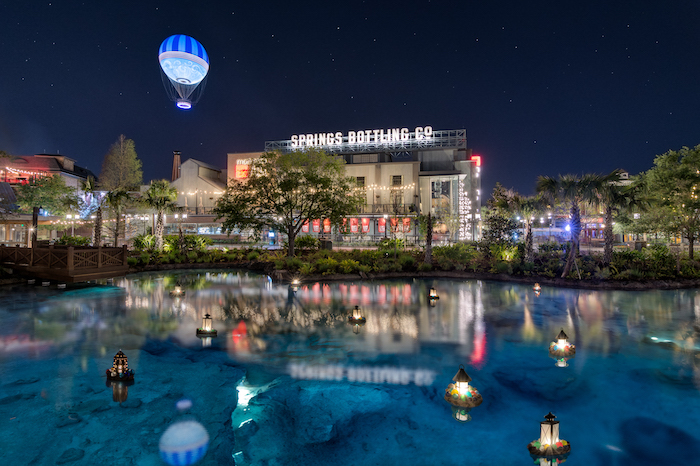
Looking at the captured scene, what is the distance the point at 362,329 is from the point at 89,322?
9.40m

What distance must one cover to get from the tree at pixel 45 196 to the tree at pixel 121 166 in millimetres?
13241

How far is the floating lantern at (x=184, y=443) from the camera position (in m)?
5.23

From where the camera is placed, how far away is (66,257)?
59.1ft

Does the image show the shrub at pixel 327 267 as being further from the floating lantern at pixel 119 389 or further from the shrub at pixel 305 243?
the floating lantern at pixel 119 389

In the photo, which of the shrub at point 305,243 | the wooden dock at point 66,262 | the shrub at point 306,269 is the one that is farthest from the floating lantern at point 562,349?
the shrub at point 305,243

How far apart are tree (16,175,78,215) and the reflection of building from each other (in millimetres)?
18891

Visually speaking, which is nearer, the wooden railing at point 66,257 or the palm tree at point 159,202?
the wooden railing at point 66,257

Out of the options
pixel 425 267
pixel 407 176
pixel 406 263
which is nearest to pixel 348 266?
pixel 406 263

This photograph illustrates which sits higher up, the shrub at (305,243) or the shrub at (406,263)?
the shrub at (305,243)

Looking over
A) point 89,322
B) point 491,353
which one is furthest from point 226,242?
point 491,353

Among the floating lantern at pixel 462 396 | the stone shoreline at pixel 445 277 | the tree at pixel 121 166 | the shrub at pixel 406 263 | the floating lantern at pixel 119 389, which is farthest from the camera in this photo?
the tree at pixel 121 166

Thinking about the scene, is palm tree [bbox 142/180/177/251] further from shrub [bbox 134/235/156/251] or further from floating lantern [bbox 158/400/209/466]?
floating lantern [bbox 158/400/209/466]

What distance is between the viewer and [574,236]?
19.7m

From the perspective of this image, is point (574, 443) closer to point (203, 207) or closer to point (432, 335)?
point (432, 335)
